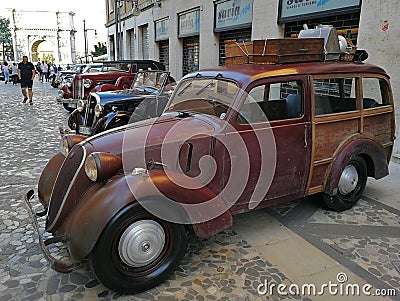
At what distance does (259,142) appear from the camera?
129 inches

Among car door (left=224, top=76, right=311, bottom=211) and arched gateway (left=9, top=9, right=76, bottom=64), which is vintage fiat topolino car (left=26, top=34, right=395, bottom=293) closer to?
car door (left=224, top=76, right=311, bottom=211)

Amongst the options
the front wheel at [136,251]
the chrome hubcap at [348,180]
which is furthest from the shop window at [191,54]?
the front wheel at [136,251]

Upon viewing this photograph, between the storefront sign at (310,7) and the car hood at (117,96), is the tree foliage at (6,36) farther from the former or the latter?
the storefront sign at (310,7)

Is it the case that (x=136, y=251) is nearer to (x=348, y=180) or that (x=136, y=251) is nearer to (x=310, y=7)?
(x=348, y=180)

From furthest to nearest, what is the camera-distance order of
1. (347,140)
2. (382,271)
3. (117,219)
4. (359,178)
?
(359,178)
(347,140)
(382,271)
(117,219)

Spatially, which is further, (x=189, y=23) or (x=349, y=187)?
(x=189, y=23)

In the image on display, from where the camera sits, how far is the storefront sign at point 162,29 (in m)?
16.3

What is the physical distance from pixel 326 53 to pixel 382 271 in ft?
7.79

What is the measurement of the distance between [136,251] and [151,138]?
999mm

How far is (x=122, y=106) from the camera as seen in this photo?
282 inches

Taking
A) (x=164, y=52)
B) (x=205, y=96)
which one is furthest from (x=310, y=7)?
(x=164, y=52)

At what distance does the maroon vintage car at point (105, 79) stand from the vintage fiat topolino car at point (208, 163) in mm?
6940

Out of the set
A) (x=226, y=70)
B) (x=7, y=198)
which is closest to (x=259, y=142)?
(x=226, y=70)

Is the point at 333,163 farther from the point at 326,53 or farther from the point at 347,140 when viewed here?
the point at 326,53
